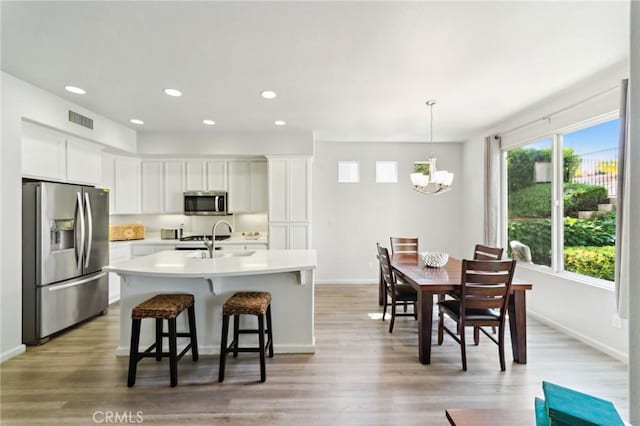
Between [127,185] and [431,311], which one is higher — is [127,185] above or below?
above

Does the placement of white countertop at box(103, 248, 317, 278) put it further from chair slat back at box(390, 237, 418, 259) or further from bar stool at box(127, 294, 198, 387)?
chair slat back at box(390, 237, 418, 259)

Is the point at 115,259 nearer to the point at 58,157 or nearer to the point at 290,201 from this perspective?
the point at 58,157

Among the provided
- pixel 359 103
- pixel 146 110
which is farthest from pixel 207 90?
pixel 359 103

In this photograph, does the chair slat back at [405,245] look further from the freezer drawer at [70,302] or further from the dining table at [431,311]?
the freezer drawer at [70,302]

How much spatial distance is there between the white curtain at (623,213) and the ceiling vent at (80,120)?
18.4 feet

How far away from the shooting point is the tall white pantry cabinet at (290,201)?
490 cm

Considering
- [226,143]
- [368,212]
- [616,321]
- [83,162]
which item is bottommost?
[616,321]

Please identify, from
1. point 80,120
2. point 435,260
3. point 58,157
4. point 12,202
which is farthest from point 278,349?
point 80,120

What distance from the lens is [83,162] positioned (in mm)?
3873

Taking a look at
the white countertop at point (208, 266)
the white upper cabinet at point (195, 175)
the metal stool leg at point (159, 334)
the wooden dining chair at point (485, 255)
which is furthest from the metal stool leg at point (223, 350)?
the white upper cabinet at point (195, 175)

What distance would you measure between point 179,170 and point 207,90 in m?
2.36

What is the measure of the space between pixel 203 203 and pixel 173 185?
630 mm

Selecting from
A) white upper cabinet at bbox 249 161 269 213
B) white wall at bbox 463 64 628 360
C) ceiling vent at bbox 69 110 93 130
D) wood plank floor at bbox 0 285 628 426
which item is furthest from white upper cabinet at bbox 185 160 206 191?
white wall at bbox 463 64 628 360

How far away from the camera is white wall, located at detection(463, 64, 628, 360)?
2773 mm
